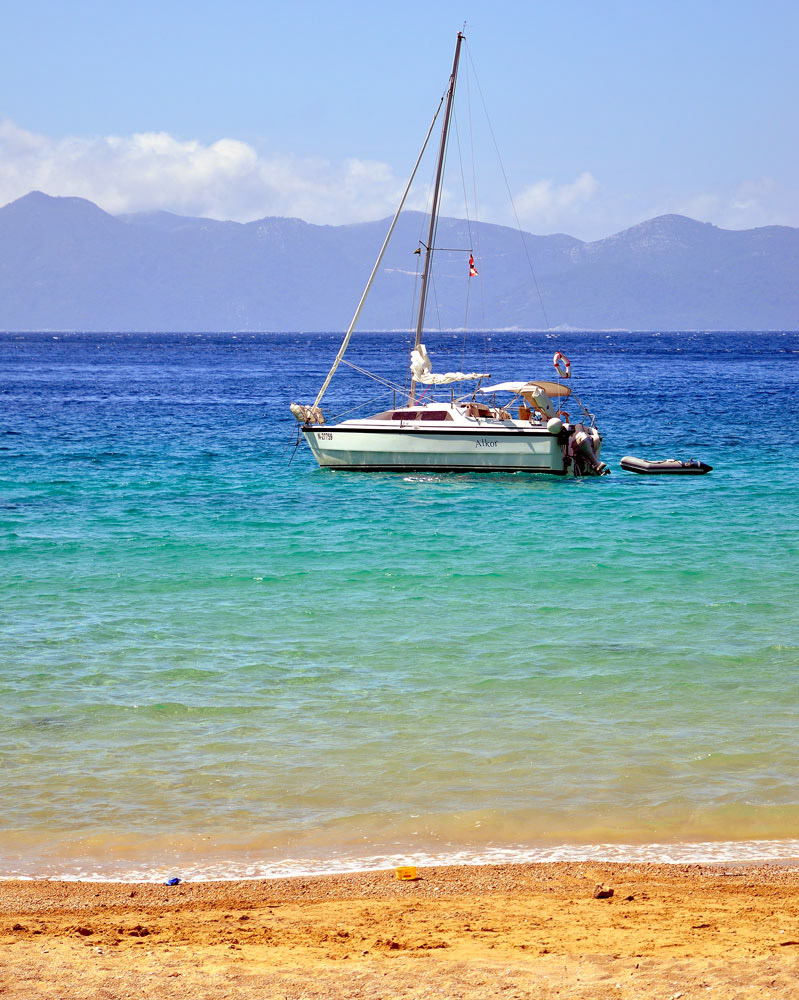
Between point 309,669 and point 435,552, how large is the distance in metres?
8.62

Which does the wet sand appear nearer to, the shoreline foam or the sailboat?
the shoreline foam

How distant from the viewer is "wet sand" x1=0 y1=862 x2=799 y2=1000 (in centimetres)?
610

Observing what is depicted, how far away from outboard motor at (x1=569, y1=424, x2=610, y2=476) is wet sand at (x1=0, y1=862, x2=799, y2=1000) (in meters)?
A: 25.2

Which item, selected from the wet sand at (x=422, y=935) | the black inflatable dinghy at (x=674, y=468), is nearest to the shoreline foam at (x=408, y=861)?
the wet sand at (x=422, y=935)

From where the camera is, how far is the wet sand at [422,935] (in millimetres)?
6098

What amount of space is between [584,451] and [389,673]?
20.7m

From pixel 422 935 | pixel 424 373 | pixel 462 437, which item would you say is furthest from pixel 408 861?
pixel 424 373

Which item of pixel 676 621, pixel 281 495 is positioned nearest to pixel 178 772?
pixel 676 621

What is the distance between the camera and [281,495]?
30141 mm

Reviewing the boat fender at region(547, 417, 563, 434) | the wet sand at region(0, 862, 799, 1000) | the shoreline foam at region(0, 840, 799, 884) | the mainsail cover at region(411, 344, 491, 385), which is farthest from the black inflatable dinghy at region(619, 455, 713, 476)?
the wet sand at region(0, 862, 799, 1000)

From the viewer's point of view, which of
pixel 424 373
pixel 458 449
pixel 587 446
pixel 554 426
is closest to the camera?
pixel 554 426

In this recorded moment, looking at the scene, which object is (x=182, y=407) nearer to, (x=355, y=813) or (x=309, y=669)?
(x=309, y=669)

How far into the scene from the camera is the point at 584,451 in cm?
3331

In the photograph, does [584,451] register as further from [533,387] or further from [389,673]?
[389,673]
